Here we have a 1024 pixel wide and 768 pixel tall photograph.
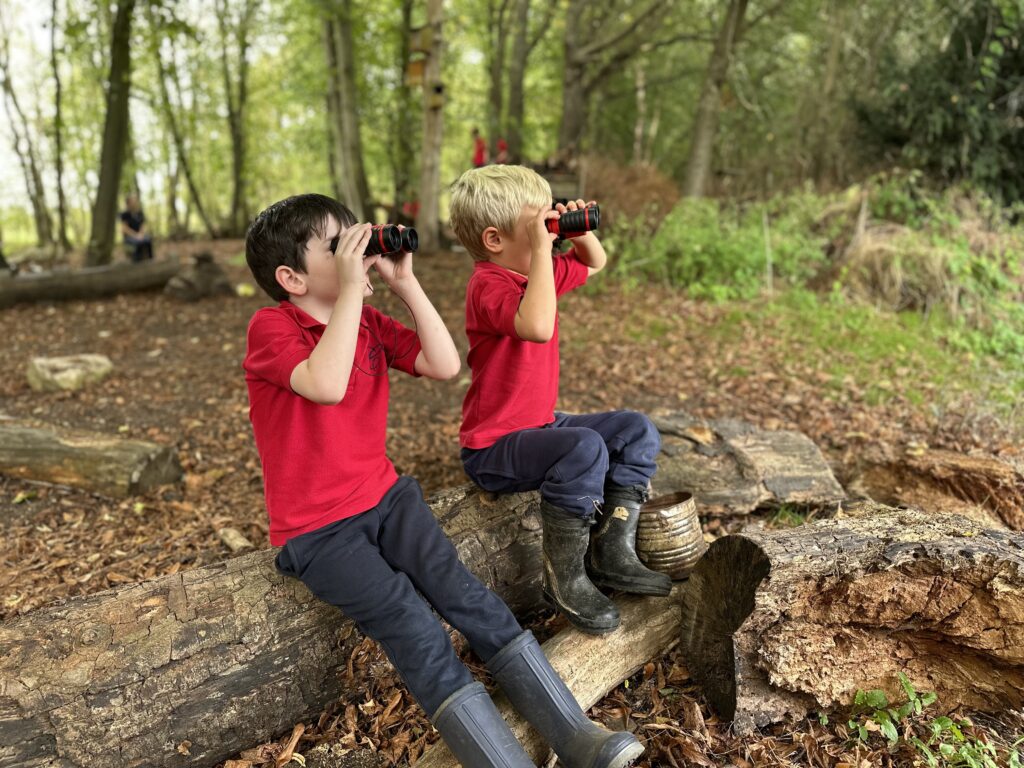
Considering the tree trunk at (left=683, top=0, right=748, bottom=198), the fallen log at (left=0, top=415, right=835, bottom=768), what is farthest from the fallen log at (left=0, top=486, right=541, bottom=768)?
the tree trunk at (left=683, top=0, right=748, bottom=198)

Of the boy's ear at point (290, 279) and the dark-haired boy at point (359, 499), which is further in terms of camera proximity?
the boy's ear at point (290, 279)

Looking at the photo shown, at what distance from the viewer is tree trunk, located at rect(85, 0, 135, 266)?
9.74 meters

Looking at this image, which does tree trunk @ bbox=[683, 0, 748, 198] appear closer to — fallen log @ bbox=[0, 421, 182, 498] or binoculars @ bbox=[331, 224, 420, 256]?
fallen log @ bbox=[0, 421, 182, 498]

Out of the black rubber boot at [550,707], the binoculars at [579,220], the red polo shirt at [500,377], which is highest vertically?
the binoculars at [579,220]


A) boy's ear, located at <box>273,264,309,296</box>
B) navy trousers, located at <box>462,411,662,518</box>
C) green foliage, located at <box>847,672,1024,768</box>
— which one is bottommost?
green foliage, located at <box>847,672,1024,768</box>

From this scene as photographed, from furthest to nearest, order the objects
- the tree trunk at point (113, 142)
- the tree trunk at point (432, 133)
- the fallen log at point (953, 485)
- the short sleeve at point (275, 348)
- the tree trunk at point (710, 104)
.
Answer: the tree trunk at point (710, 104)
the tree trunk at point (432, 133)
the tree trunk at point (113, 142)
the fallen log at point (953, 485)
the short sleeve at point (275, 348)

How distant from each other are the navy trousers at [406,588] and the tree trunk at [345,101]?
378 inches

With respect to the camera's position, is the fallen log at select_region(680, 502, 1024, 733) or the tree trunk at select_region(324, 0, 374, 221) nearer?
the fallen log at select_region(680, 502, 1024, 733)

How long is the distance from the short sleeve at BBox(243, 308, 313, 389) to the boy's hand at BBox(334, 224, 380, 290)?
250 mm

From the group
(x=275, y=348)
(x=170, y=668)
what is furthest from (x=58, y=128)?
(x=170, y=668)

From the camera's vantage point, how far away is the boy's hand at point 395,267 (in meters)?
2.28

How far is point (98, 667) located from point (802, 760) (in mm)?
2254

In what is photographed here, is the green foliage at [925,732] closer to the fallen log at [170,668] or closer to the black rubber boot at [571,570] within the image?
the black rubber boot at [571,570]

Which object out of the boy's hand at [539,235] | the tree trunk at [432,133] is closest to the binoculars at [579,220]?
the boy's hand at [539,235]
